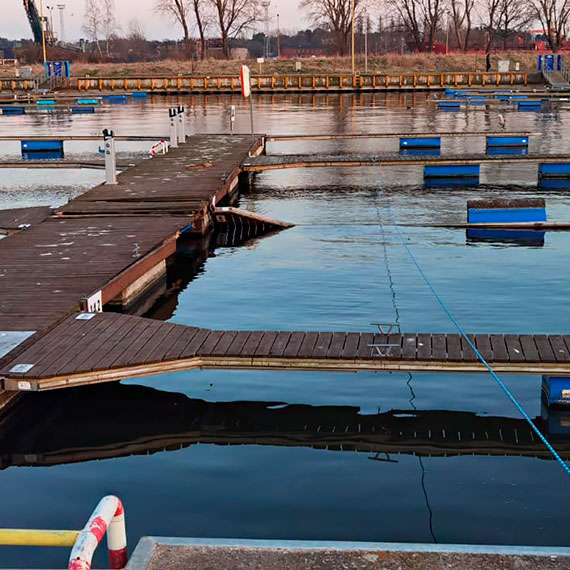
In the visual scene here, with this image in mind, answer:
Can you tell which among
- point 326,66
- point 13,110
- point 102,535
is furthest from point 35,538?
point 326,66

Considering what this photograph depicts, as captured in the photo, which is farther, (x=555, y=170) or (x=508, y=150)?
(x=508, y=150)

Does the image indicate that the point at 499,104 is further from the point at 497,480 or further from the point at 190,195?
the point at 497,480

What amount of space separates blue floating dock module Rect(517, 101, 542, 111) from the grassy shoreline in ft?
88.7

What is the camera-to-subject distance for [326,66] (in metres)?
80.4

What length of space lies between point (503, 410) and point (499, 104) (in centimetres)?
4777

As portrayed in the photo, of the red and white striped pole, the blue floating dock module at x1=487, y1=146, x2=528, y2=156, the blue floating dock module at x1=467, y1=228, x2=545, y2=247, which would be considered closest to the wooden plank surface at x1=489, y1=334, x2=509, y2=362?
the red and white striped pole

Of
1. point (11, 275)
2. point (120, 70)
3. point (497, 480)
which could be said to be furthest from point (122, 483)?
point (120, 70)

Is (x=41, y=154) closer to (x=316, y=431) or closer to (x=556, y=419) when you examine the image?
(x=316, y=431)

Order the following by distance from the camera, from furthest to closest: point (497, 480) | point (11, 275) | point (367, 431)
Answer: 1. point (11, 275)
2. point (367, 431)
3. point (497, 480)

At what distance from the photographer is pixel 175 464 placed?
24.9 feet

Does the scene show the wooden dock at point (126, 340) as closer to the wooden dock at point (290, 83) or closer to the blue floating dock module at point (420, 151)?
the blue floating dock module at point (420, 151)

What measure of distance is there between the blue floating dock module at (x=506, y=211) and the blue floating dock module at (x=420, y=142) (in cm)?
1321

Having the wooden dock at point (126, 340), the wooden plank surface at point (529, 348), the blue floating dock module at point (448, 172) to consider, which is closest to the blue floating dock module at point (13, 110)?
the blue floating dock module at point (448, 172)

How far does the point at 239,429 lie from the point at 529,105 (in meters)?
45.9
